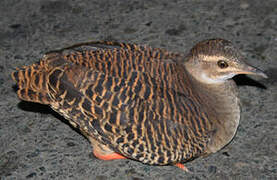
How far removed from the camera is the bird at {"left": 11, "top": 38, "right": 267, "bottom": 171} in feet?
10.8

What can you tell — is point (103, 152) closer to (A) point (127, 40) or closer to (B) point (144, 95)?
(B) point (144, 95)

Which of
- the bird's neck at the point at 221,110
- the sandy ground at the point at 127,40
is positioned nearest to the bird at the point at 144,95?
the bird's neck at the point at 221,110

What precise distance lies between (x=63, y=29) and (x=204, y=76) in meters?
2.07

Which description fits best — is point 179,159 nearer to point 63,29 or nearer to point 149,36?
point 149,36

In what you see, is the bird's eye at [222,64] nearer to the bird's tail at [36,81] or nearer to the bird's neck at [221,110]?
the bird's neck at [221,110]

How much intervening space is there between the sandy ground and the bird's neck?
0.66 ft

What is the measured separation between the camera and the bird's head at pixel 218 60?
11.4ft

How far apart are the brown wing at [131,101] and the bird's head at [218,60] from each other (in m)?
0.15

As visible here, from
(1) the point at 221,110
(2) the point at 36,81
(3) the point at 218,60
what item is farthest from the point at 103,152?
(3) the point at 218,60

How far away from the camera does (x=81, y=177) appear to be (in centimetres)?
368

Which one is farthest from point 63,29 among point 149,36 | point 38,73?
point 38,73

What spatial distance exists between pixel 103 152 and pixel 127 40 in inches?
63.1

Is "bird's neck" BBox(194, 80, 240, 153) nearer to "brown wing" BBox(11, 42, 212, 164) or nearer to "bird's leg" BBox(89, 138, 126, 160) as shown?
"brown wing" BBox(11, 42, 212, 164)

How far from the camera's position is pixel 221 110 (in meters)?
3.71
